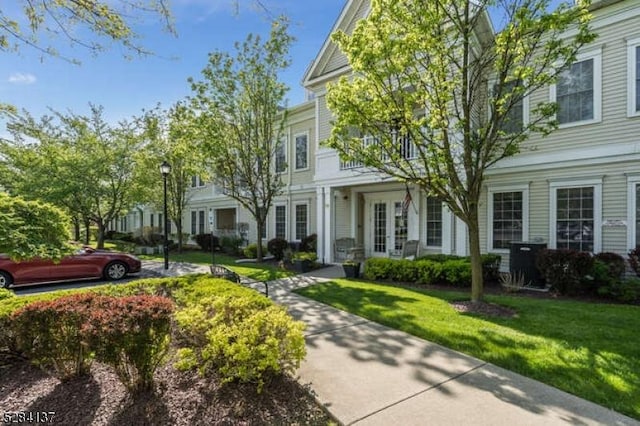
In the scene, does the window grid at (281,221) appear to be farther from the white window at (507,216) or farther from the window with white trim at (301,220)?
the white window at (507,216)

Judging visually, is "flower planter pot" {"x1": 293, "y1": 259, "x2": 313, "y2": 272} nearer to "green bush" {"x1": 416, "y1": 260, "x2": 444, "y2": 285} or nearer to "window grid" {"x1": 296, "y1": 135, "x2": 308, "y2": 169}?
"green bush" {"x1": 416, "y1": 260, "x2": 444, "y2": 285}

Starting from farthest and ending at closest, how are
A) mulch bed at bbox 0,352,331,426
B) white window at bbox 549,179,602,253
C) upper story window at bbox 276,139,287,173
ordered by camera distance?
upper story window at bbox 276,139,287,173
white window at bbox 549,179,602,253
mulch bed at bbox 0,352,331,426

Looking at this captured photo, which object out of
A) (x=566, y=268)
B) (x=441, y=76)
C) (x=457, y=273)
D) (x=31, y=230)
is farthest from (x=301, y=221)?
(x=31, y=230)

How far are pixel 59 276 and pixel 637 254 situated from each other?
15715 millimetres

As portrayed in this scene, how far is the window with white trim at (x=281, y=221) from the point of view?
1803 centimetres

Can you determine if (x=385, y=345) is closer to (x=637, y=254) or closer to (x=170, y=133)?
(x=637, y=254)

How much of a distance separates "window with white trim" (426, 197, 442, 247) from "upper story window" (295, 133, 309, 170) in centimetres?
684

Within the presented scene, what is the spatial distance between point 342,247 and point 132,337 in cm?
1126

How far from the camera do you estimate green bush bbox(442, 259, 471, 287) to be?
8898mm

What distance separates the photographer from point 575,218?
9.20m

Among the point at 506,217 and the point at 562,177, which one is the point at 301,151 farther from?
the point at 562,177

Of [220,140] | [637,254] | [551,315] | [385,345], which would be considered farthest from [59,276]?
[637,254]

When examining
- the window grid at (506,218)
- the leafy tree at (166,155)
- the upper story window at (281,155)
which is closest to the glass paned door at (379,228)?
the window grid at (506,218)

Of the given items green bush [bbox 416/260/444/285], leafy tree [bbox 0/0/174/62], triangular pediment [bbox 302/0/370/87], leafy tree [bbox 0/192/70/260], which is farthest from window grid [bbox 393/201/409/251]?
leafy tree [bbox 0/192/70/260]
